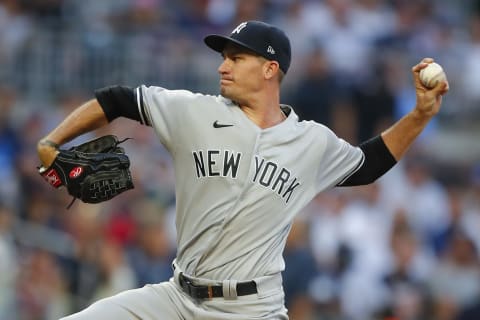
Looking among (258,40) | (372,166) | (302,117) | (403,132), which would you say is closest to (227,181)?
(258,40)

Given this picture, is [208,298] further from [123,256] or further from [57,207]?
[57,207]

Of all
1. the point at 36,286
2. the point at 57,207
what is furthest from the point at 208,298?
the point at 57,207

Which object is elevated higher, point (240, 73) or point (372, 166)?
point (240, 73)

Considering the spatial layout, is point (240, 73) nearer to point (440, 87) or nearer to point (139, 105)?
point (139, 105)

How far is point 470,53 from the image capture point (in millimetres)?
14281

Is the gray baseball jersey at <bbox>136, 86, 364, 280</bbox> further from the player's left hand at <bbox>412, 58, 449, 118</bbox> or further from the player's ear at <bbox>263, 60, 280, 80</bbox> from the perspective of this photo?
the player's left hand at <bbox>412, 58, 449, 118</bbox>

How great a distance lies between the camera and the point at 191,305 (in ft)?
18.9

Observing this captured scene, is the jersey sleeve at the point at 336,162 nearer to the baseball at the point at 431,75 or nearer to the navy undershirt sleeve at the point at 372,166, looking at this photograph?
the navy undershirt sleeve at the point at 372,166

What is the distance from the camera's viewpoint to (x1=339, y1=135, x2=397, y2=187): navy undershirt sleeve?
6.27 meters

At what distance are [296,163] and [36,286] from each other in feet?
15.7

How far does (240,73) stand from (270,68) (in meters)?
0.17

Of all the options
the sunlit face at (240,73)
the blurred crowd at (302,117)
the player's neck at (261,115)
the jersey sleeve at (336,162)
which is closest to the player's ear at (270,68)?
the sunlit face at (240,73)

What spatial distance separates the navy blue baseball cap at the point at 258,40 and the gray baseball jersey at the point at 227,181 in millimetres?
307

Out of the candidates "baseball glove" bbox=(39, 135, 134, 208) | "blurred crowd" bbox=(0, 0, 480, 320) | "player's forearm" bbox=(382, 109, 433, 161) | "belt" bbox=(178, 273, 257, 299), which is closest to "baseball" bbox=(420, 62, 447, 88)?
"player's forearm" bbox=(382, 109, 433, 161)
